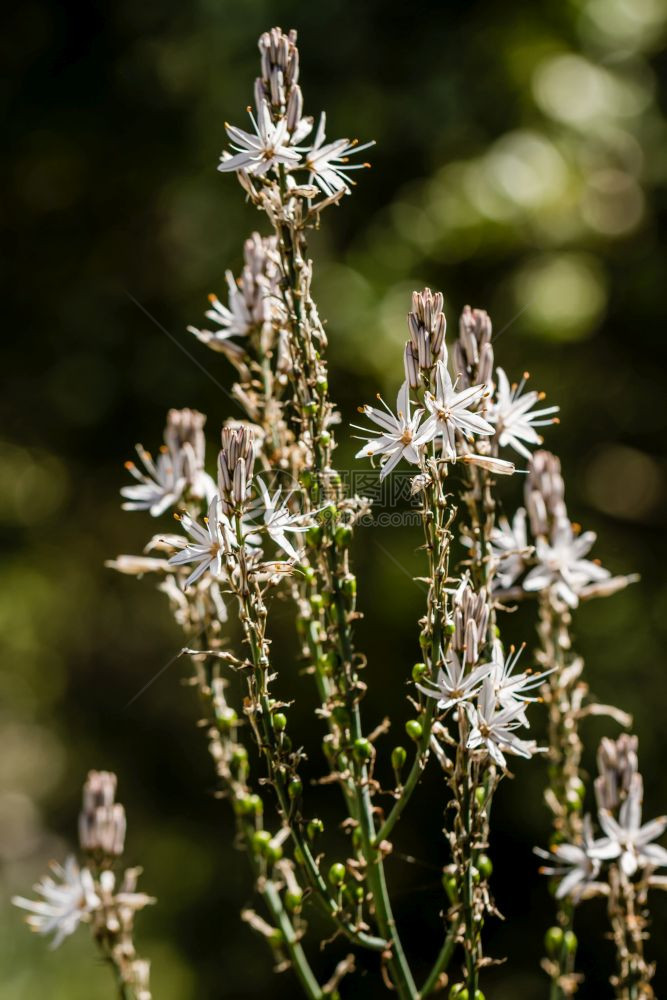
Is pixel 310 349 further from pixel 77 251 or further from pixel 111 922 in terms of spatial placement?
pixel 77 251

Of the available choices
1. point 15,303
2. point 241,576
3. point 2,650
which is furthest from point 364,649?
point 241,576

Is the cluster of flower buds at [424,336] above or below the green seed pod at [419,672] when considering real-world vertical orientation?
above

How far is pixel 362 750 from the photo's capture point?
0.68m

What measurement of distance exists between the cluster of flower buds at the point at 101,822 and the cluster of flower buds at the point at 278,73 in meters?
0.59

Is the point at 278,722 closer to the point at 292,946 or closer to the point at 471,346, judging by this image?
the point at 292,946

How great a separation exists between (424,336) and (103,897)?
55 cm

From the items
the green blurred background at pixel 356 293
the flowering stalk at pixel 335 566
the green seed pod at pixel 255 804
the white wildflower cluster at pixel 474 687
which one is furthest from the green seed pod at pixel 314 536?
the green blurred background at pixel 356 293

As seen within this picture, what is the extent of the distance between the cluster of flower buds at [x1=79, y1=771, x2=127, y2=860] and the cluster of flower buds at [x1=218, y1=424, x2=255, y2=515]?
0.33m

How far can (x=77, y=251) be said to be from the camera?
9.63ft

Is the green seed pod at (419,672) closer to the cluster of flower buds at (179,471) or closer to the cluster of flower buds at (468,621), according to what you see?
the cluster of flower buds at (468,621)

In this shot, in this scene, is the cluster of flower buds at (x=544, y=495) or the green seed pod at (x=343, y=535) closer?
the green seed pod at (x=343, y=535)

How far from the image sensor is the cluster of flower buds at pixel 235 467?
1.95 feet

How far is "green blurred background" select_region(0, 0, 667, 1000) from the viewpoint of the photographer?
233 centimetres

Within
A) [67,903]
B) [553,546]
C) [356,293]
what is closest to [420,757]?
[553,546]
